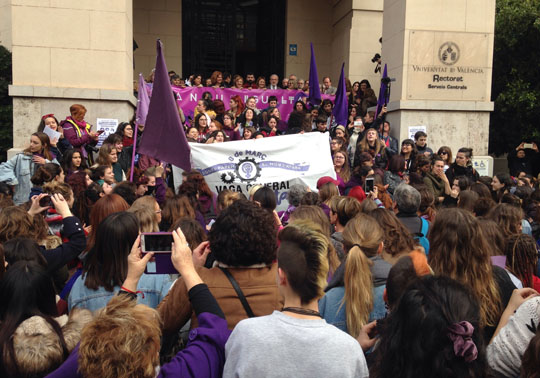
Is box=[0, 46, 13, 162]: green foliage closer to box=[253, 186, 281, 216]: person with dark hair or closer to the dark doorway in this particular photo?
the dark doorway

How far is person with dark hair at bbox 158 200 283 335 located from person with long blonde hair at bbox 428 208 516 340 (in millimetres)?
1289

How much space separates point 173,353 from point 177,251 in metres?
0.62

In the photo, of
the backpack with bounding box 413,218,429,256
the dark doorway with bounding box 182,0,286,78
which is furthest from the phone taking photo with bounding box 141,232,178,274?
the dark doorway with bounding box 182,0,286,78

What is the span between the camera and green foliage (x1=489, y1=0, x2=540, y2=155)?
17.7 meters

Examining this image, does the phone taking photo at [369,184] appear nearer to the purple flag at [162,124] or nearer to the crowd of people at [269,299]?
the crowd of people at [269,299]

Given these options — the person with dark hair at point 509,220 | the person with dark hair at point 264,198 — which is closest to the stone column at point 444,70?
the person with dark hair at point 264,198

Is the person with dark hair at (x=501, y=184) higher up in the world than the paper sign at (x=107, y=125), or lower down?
lower down

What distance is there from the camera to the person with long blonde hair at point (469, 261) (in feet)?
11.0

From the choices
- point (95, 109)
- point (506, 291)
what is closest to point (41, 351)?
point (506, 291)

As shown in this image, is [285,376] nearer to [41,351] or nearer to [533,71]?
[41,351]

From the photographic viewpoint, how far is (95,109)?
1100cm

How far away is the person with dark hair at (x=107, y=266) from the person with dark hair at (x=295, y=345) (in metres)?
1.23

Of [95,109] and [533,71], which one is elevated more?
[533,71]

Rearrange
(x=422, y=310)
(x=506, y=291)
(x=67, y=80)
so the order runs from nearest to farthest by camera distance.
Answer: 1. (x=422, y=310)
2. (x=506, y=291)
3. (x=67, y=80)
